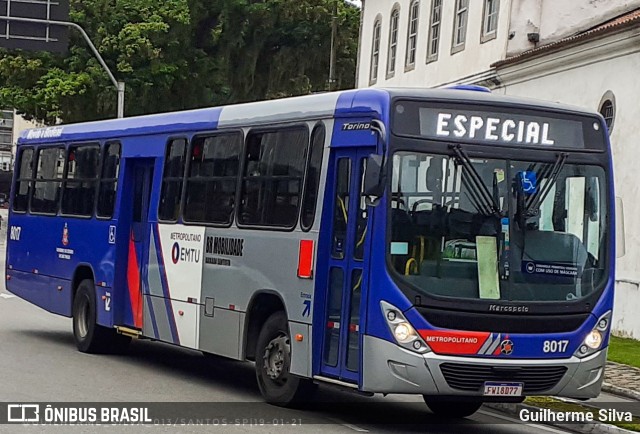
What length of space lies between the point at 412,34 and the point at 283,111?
2475 centimetres

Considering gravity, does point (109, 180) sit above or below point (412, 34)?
below

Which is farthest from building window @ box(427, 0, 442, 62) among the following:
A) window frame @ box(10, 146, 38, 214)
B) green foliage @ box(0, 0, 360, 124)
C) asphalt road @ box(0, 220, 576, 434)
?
asphalt road @ box(0, 220, 576, 434)

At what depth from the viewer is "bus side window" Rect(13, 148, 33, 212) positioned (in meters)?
19.8

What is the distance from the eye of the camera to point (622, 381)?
16.1m

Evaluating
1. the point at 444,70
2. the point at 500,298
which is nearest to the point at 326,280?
the point at 500,298

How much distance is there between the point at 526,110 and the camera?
38.3ft

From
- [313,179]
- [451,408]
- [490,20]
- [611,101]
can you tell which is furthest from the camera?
[490,20]

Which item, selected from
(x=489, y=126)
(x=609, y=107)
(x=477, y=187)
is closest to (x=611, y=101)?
(x=609, y=107)

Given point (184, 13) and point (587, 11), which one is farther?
point (184, 13)

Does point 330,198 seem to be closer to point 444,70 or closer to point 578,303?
point 578,303

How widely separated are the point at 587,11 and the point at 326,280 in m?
19.2

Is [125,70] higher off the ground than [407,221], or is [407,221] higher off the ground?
[125,70]

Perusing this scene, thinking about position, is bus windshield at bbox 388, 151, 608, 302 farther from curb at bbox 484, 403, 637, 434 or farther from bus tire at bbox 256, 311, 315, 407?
bus tire at bbox 256, 311, 315, 407

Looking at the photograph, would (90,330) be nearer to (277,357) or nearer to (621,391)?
(277,357)
